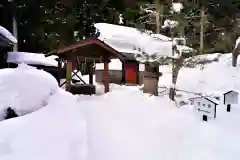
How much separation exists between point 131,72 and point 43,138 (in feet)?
52.1

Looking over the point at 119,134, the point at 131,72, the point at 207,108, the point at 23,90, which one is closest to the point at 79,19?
the point at 131,72

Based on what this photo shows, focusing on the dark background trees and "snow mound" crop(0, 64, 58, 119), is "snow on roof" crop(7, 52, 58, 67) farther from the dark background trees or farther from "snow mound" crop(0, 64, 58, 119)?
"snow mound" crop(0, 64, 58, 119)

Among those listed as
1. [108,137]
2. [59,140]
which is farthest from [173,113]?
[59,140]

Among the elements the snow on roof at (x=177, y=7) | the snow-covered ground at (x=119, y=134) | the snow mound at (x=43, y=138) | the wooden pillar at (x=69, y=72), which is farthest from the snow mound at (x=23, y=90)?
the snow on roof at (x=177, y=7)

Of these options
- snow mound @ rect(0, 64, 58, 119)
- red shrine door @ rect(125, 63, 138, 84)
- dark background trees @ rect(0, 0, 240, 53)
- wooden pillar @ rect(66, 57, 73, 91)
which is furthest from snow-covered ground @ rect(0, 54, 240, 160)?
dark background trees @ rect(0, 0, 240, 53)

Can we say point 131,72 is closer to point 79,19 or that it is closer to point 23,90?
point 79,19

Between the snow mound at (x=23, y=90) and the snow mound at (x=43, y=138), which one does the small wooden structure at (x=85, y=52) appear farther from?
the snow mound at (x=43, y=138)

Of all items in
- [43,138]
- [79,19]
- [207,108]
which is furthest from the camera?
[79,19]

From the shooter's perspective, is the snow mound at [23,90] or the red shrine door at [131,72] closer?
the snow mound at [23,90]

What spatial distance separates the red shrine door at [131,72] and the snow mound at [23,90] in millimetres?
12149

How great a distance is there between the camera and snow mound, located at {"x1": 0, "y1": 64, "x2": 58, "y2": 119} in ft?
22.9

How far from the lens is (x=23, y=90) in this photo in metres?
7.44

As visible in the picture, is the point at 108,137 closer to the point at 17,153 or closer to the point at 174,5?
the point at 17,153

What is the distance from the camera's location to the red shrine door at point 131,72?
2079 centimetres
